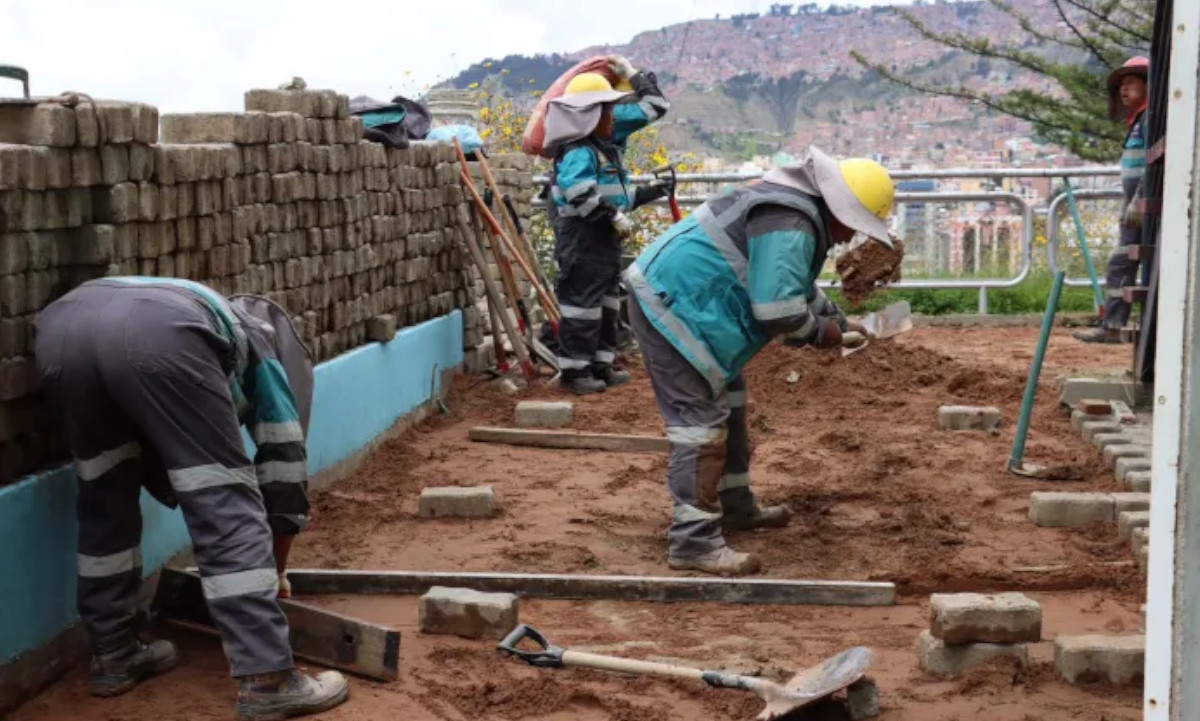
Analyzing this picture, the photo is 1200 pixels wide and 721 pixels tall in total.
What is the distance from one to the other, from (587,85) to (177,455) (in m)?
6.59

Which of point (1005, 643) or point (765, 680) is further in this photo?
point (1005, 643)

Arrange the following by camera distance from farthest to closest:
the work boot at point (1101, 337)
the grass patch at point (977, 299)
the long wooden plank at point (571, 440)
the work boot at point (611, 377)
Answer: the grass patch at point (977, 299) → the work boot at point (1101, 337) → the work boot at point (611, 377) → the long wooden plank at point (571, 440)

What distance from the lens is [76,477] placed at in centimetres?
518

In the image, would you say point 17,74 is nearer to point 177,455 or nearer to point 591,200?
point 177,455

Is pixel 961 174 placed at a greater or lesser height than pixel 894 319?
greater

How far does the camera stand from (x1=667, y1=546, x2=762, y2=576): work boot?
6.41 metres

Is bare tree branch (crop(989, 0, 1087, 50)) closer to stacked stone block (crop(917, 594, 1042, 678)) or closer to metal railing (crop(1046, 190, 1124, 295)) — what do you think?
metal railing (crop(1046, 190, 1124, 295))

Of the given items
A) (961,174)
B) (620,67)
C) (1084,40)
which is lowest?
(961,174)

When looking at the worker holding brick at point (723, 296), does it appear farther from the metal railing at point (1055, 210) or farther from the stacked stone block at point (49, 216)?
the metal railing at point (1055, 210)

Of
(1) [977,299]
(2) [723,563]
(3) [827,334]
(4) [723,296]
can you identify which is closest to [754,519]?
(2) [723,563]

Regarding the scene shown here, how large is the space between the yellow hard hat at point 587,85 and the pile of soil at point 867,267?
4324 mm

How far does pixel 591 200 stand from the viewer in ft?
34.5

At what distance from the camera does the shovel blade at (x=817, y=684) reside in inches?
179

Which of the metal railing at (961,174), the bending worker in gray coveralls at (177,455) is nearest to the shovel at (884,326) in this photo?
the bending worker in gray coveralls at (177,455)
